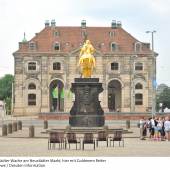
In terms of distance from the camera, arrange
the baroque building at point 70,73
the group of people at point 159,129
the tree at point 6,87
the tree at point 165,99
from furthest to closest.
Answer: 1. the tree at point 6,87
2. the tree at point 165,99
3. the baroque building at point 70,73
4. the group of people at point 159,129

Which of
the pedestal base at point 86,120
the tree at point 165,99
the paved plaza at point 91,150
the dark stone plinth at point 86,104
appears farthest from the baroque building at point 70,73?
the paved plaza at point 91,150

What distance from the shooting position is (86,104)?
127 feet

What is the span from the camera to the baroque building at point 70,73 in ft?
313

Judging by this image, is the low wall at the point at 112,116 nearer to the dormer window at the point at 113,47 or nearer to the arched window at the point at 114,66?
the arched window at the point at 114,66

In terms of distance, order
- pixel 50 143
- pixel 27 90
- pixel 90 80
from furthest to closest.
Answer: pixel 27 90 → pixel 90 80 → pixel 50 143

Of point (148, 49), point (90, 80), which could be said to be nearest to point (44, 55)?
point (148, 49)

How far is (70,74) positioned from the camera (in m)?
96.6

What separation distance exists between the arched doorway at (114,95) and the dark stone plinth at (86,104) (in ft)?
192

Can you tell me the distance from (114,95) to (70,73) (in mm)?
8279

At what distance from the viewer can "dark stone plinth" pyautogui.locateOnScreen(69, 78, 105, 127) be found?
128 ft

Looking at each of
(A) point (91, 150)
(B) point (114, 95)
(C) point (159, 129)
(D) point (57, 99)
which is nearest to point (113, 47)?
(B) point (114, 95)

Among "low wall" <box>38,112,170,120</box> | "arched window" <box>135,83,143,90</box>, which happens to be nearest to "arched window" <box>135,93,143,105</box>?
"arched window" <box>135,83,143,90</box>

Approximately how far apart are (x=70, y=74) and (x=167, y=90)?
128ft
